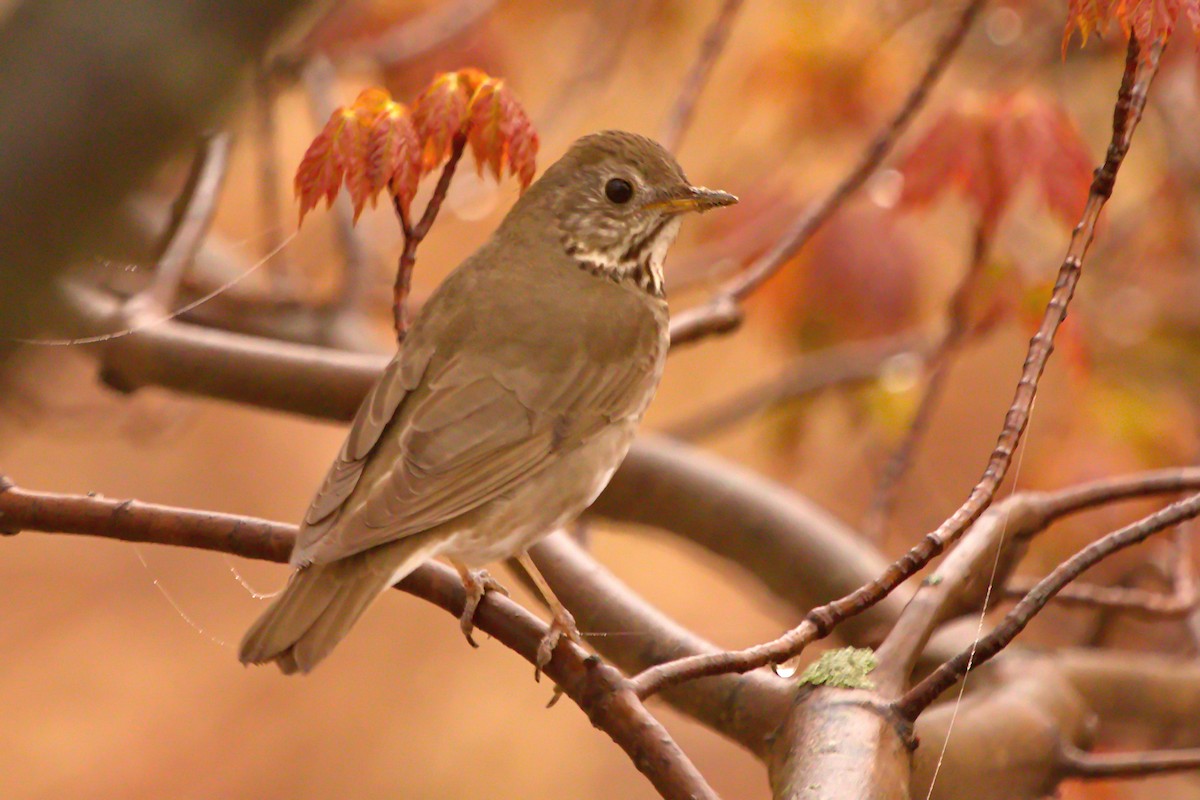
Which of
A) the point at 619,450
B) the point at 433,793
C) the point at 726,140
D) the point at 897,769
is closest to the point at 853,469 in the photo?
the point at 726,140

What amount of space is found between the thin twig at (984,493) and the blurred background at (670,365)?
0.64 m

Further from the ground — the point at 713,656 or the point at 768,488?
the point at 768,488

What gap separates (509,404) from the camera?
6.25 ft

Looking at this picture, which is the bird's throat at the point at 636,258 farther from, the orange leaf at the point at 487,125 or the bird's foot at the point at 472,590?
the bird's foot at the point at 472,590

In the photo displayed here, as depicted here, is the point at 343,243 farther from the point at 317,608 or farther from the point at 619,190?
the point at 317,608

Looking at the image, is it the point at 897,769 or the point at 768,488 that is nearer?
the point at 897,769

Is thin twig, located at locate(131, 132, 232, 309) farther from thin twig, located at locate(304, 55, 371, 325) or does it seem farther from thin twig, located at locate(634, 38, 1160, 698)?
thin twig, located at locate(634, 38, 1160, 698)

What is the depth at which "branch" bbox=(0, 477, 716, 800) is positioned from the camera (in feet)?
4.84

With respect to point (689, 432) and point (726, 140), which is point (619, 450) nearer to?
point (689, 432)

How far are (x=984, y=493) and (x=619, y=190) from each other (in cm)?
97

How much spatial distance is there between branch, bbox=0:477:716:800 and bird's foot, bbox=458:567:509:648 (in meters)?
0.01

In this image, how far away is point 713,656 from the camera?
139 centimetres

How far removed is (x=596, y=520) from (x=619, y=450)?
0.89m

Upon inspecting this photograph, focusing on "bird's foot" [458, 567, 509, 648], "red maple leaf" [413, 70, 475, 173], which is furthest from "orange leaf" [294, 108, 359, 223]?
"bird's foot" [458, 567, 509, 648]
